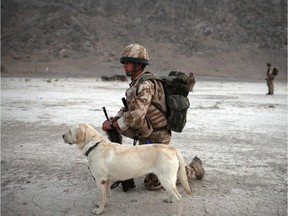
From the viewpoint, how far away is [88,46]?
60.4m

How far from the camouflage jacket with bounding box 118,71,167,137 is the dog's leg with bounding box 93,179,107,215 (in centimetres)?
75

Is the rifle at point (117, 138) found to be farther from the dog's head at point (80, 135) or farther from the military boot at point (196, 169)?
the military boot at point (196, 169)

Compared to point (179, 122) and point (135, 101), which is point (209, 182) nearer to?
point (179, 122)

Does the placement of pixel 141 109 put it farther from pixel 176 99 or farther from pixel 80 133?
pixel 80 133

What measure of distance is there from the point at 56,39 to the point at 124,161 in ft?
197

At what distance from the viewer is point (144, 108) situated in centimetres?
462

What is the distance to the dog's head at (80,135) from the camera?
444 cm

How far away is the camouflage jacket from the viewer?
4.61 m

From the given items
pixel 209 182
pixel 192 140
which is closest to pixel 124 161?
pixel 209 182

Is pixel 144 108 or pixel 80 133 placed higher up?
pixel 144 108

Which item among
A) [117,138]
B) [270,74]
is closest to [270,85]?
[270,74]

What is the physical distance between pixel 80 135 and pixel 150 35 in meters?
60.8

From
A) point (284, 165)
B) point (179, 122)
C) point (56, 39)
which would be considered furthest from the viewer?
point (56, 39)

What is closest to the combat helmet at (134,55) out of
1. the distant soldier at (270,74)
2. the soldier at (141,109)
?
the soldier at (141,109)
